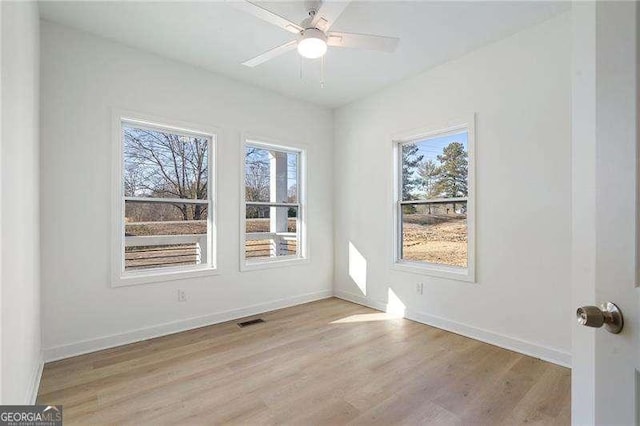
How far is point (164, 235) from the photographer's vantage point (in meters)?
3.33

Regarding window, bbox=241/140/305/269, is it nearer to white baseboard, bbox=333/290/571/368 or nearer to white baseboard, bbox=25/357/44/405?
white baseboard, bbox=333/290/571/368

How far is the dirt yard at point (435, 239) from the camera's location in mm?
3338

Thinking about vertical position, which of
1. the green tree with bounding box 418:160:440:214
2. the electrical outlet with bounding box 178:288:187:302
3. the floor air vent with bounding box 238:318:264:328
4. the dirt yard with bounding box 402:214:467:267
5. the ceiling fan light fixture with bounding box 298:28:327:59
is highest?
the ceiling fan light fixture with bounding box 298:28:327:59

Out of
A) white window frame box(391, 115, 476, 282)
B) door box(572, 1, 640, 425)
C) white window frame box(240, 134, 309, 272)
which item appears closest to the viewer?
door box(572, 1, 640, 425)

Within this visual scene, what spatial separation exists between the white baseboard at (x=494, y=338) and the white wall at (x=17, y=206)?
10.9ft

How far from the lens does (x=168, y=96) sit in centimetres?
324

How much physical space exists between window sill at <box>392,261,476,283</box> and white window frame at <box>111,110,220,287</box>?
225 cm

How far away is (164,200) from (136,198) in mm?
262

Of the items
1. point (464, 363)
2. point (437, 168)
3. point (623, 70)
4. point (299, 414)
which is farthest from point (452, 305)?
point (623, 70)

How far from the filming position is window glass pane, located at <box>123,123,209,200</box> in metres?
3.16

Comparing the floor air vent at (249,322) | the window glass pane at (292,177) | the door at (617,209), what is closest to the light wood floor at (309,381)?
the floor air vent at (249,322)

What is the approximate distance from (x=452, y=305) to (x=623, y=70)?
298cm

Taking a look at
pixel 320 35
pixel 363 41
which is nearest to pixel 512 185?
pixel 363 41

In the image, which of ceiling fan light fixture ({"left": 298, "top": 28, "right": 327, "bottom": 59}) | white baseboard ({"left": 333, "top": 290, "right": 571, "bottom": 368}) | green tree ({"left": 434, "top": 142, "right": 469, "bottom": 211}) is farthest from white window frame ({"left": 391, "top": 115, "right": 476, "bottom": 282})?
ceiling fan light fixture ({"left": 298, "top": 28, "right": 327, "bottom": 59})
